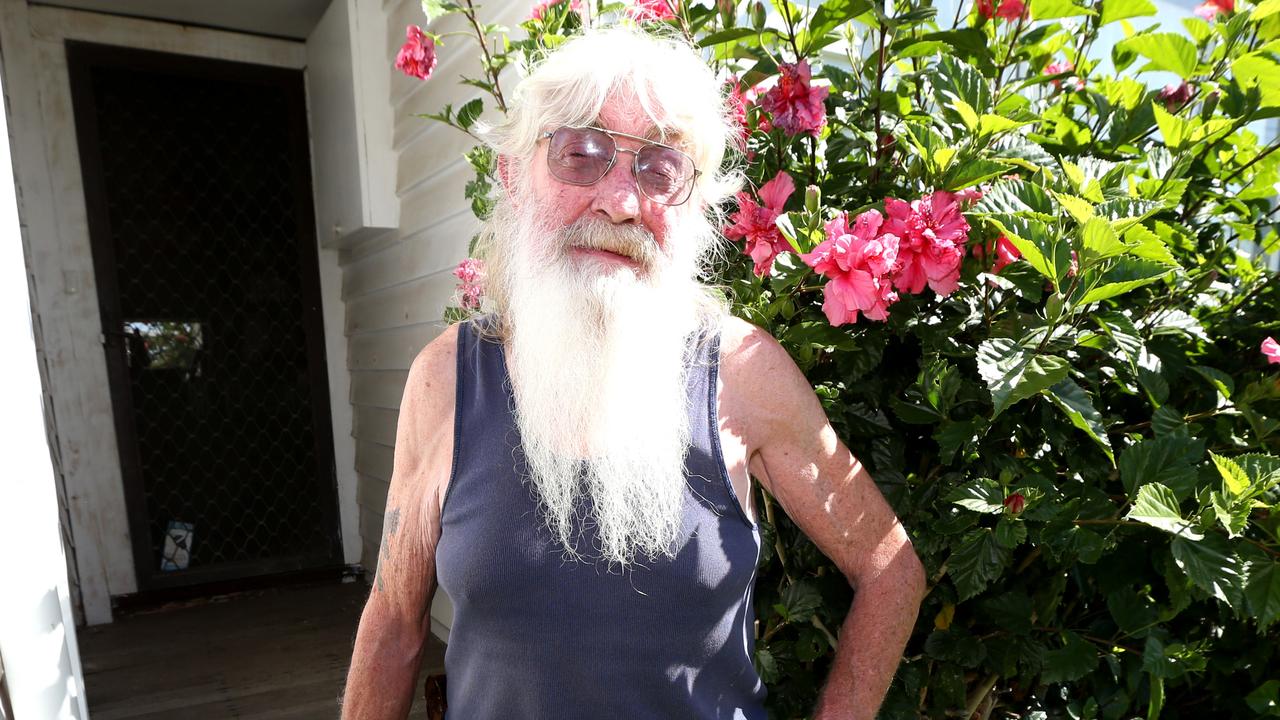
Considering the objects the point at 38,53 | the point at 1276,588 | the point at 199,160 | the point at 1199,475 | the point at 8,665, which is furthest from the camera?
the point at 199,160

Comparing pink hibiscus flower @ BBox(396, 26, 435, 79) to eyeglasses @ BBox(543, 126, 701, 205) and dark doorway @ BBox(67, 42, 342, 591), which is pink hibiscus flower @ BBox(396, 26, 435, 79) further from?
dark doorway @ BBox(67, 42, 342, 591)

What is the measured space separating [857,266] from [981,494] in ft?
1.10

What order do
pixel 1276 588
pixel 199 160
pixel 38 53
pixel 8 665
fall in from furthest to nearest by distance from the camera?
1. pixel 199 160
2. pixel 38 53
3. pixel 8 665
4. pixel 1276 588

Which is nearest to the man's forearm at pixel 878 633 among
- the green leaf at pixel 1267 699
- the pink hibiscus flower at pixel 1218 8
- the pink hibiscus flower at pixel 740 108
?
the green leaf at pixel 1267 699

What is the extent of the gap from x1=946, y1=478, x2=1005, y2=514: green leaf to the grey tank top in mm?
280

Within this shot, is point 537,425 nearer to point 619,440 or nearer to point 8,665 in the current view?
point 619,440

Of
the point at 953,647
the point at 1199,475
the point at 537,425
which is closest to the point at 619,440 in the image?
the point at 537,425

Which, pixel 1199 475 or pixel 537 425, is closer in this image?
pixel 1199 475

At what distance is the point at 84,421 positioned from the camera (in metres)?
3.95

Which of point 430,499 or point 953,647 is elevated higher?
point 430,499

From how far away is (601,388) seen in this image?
1241 millimetres

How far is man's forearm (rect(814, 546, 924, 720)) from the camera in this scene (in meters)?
1.16

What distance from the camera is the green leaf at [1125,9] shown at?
48.4 inches

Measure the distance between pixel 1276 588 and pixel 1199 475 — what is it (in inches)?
6.2
